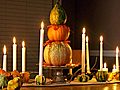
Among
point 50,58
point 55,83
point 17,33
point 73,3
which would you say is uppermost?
point 73,3

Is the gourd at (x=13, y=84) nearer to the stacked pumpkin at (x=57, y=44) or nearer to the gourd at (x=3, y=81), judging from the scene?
the gourd at (x=3, y=81)

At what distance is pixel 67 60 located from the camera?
4.68 ft

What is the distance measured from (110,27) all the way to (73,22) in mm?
542

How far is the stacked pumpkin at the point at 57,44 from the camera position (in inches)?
55.3

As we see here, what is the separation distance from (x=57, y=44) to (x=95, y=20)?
2174mm

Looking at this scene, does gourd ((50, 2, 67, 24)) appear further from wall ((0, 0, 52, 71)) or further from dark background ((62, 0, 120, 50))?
wall ((0, 0, 52, 71))

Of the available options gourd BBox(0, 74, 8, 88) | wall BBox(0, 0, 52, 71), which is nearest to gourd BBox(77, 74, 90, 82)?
gourd BBox(0, 74, 8, 88)

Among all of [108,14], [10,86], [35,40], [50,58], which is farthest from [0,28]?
[10,86]

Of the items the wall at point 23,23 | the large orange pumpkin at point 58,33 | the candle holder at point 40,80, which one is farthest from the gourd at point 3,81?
the wall at point 23,23

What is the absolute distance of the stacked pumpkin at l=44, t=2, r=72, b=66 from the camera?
1404mm

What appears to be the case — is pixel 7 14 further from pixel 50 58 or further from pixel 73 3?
pixel 50 58

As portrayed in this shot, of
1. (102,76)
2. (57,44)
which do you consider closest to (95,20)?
(102,76)

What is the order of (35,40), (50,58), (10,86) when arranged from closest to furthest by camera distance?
(10,86) < (50,58) < (35,40)

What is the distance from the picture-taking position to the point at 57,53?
141cm
